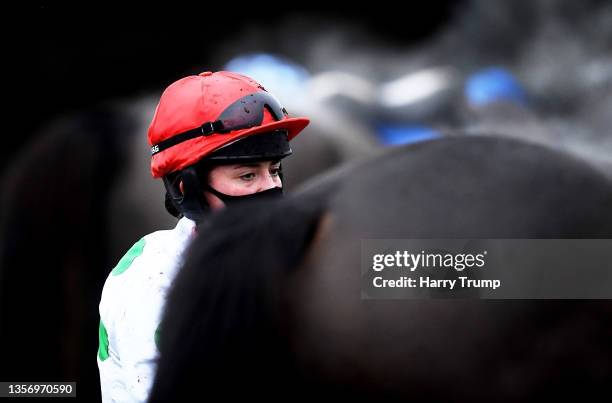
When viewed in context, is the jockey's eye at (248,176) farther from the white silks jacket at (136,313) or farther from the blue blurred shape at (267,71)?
the blue blurred shape at (267,71)

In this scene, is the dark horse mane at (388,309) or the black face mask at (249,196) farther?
the black face mask at (249,196)

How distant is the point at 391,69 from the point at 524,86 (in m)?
1.67

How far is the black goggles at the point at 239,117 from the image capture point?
0.98m

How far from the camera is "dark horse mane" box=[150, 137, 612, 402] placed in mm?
527

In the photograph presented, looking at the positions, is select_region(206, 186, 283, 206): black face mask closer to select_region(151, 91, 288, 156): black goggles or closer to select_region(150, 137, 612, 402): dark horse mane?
select_region(151, 91, 288, 156): black goggles

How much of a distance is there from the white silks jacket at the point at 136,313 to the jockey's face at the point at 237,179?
0.21ft

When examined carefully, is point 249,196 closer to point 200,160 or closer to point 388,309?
point 200,160

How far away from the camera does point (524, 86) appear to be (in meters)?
3.87

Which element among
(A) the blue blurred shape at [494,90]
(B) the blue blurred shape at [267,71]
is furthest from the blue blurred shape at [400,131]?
(B) the blue blurred shape at [267,71]

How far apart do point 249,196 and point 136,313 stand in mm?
234

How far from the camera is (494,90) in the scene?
11.5 feet

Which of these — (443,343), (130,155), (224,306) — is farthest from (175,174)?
(130,155)

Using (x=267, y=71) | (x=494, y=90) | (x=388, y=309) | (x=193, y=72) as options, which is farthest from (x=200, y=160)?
(x=193, y=72)

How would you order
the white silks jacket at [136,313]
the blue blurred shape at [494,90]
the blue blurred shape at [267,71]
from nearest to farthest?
the white silks jacket at [136,313] < the blue blurred shape at [267,71] < the blue blurred shape at [494,90]
